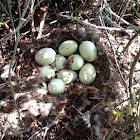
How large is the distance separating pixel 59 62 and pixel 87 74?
1.23ft

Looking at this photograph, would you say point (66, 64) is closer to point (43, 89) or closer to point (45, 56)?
point (45, 56)

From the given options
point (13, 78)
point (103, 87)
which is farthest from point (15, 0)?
point (103, 87)

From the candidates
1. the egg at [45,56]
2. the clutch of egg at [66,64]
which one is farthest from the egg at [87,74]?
the egg at [45,56]

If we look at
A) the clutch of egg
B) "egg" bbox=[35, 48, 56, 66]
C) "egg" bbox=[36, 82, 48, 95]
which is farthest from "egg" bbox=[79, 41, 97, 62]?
"egg" bbox=[36, 82, 48, 95]

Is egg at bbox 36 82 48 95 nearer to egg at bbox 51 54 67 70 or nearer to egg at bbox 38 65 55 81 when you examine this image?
egg at bbox 38 65 55 81

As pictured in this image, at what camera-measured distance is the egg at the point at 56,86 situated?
186 centimetres

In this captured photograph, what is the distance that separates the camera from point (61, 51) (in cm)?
209

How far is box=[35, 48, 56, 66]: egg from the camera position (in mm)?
1963

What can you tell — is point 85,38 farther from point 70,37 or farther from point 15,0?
point 15,0

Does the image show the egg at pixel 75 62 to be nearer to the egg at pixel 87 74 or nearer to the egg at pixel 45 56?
the egg at pixel 87 74

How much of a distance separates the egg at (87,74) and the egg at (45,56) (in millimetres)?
385

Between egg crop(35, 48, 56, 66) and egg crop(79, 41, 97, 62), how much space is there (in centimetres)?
35

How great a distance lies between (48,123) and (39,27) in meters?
1.20

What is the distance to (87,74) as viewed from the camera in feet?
6.34
